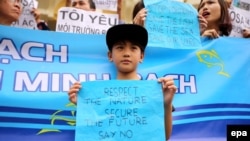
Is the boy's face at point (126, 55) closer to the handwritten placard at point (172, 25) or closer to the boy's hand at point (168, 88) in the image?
the boy's hand at point (168, 88)

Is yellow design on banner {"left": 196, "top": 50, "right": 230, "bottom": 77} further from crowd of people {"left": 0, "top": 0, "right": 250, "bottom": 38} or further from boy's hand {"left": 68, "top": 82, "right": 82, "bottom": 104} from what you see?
boy's hand {"left": 68, "top": 82, "right": 82, "bottom": 104}

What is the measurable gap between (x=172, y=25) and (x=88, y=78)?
609 mm

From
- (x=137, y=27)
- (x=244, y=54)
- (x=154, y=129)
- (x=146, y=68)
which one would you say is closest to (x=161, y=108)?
(x=154, y=129)

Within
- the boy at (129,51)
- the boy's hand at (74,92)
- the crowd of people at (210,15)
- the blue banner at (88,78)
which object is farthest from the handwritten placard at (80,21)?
the boy's hand at (74,92)

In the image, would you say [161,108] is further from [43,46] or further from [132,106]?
[43,46]

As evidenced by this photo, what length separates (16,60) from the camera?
5.97ft

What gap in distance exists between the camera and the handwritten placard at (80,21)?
2230 millimetres

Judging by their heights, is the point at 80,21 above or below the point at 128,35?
above

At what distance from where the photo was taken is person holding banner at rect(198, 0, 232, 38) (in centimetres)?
242

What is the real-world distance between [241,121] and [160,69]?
1.98ft

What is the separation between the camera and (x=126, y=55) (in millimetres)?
1573

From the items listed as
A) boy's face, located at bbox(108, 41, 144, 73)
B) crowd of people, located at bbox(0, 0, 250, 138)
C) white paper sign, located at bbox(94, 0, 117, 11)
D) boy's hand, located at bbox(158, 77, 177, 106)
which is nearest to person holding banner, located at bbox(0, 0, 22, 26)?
crowd of people, located at bbox(0, 0, 250, 138)

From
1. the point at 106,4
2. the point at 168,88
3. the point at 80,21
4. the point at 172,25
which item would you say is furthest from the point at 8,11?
the point at 168,88

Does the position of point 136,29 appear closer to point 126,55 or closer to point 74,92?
point 126,55
